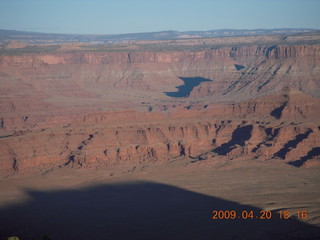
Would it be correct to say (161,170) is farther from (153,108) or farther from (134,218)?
(153,108)

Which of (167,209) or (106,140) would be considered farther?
(106,140)

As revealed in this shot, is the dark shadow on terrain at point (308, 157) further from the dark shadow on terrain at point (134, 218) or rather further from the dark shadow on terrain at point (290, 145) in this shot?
the dark shadow on terrain at point (134, 218)

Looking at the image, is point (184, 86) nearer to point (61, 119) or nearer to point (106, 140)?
point (61, 119)

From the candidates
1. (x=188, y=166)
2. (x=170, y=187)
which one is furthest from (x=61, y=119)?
(x=170, y=187)

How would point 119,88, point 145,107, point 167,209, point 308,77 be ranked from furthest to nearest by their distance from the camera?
point 119,88
point 308,77
point 145,107
point 167,209

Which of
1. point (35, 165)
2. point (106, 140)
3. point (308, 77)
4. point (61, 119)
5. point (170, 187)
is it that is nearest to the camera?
point (170, 187)

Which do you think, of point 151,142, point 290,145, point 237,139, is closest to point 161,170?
point 151,142
